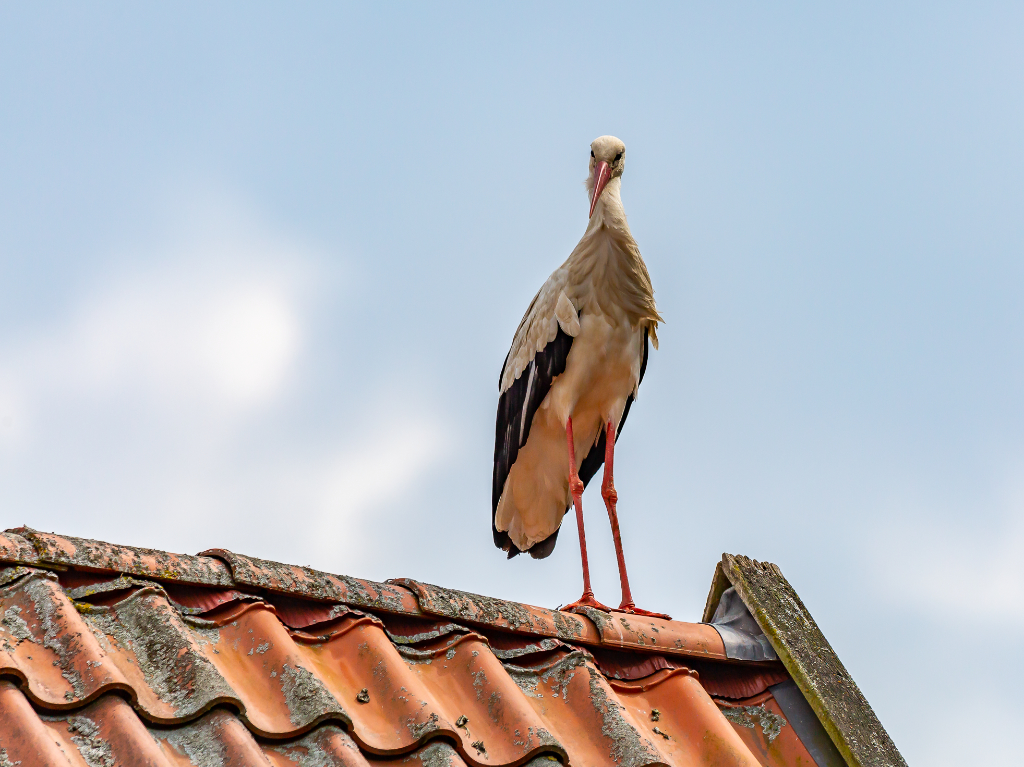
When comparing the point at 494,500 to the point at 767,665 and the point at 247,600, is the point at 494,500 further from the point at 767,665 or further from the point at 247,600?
the point at 247,600

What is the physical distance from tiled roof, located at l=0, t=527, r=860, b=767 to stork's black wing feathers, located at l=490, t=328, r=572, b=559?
2668 millimetres

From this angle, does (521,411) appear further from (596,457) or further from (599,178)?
(599,178)

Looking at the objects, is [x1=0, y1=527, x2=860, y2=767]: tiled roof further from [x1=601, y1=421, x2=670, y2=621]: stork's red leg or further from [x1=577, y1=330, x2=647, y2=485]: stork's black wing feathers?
[x1=577, y1=330, x2=647, y2=485]: stork's black wing feathers

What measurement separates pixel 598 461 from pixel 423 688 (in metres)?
4.02

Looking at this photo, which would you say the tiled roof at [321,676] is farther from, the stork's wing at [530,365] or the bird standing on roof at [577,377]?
the stork's wing at [530,365]

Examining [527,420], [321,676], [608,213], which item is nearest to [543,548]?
[527,420]

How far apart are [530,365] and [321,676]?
3574mm

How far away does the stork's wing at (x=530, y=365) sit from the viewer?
18.4 ft

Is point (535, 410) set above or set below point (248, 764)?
above

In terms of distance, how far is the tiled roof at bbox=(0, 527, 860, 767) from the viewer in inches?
76.3

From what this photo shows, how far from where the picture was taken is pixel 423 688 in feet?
7.67

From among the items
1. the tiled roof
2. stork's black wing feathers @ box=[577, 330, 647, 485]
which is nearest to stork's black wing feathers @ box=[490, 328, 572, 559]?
stork's black wing feathers @ box=[577, 330, 647, 485]

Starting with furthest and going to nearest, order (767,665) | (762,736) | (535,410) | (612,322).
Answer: (535,410)
(612,322)
(767,665)
(762,736)

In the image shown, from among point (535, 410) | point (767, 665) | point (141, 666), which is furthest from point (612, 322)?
point (141, 666)
